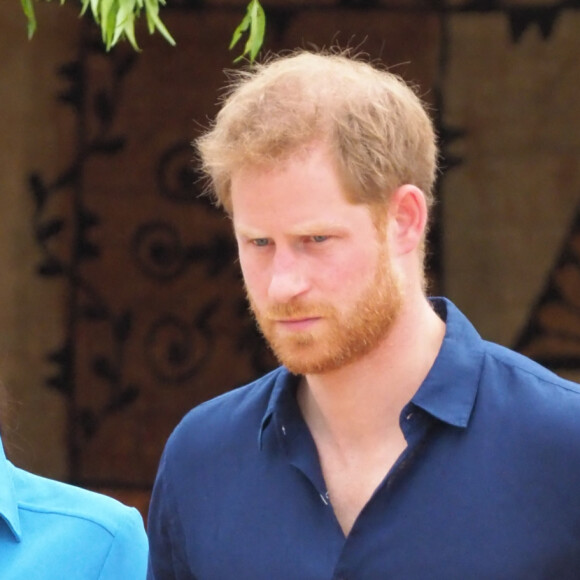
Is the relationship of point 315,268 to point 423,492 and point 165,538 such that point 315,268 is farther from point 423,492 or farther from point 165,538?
point 165,538

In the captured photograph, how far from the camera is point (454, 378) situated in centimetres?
233

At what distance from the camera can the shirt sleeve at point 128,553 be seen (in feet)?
8.33

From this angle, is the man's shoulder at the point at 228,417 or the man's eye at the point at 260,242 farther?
the man's shoulder at the point at 228,417

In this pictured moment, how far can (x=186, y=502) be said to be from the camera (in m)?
2.48

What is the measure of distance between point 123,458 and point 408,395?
3.65 metres

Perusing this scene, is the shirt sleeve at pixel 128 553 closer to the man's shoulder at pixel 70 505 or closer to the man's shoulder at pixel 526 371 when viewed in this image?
the man's shoulder at pixel 70 505

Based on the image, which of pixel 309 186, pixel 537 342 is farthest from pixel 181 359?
pixel 309 186

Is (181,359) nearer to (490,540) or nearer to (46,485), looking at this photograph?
(46,485)

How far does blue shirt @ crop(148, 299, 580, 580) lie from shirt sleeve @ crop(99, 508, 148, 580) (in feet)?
0.21

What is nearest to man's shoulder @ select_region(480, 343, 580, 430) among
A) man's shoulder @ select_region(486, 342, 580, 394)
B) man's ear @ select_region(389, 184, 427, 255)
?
man's shoulder @ select_region(486, 342, 580, 394)

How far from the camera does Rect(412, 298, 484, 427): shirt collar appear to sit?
7.51ft

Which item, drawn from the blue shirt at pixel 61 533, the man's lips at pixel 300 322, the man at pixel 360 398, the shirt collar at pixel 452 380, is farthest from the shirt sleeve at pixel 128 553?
the man's lips at pixel 300 322

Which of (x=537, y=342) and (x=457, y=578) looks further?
(x=537, y=342)

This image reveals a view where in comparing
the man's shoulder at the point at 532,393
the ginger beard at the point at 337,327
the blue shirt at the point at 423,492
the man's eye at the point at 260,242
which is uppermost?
the man's eye at the point at 260,242
